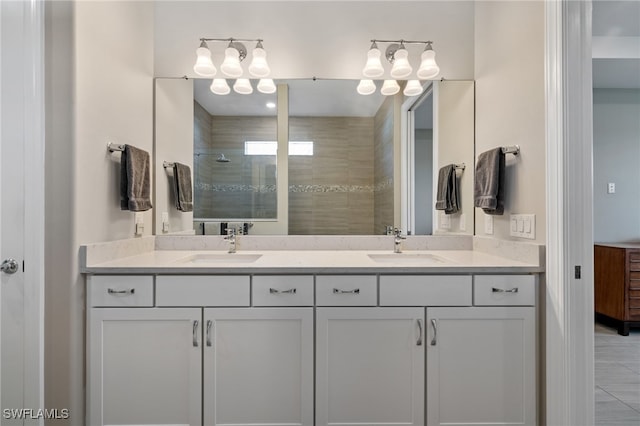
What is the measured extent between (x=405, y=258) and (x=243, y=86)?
1461mm

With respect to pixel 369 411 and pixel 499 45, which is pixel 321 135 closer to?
pixel 499 45

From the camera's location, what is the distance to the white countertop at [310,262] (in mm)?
1499

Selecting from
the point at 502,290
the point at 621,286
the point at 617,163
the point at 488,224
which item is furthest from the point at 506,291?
the point at 617,163

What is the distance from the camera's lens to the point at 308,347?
1500mm

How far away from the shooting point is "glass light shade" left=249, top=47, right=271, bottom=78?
2059 millimetres

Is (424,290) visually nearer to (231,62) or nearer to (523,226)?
(523,226)

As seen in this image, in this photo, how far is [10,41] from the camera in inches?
52.7

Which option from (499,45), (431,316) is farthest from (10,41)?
(499,45)

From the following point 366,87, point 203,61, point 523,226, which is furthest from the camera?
point 366,87

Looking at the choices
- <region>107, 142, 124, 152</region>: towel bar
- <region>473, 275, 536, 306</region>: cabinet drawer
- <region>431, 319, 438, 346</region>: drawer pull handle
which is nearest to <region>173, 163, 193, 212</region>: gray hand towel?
<region>107, 142, 124, 152</region>: towel bar

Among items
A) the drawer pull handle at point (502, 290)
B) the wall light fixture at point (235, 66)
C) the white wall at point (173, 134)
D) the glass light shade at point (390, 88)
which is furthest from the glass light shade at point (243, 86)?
the drawer pull handle at point (502, 290)

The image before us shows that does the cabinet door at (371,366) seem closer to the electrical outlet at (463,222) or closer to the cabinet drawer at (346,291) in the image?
the cabinet drawer at (346,291)

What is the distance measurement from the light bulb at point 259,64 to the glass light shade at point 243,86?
0.23 feet

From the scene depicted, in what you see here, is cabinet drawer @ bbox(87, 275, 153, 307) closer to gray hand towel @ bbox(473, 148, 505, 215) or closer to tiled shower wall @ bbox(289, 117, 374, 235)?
tiled shower wall @ bbox(289, 117, 374, 235)
